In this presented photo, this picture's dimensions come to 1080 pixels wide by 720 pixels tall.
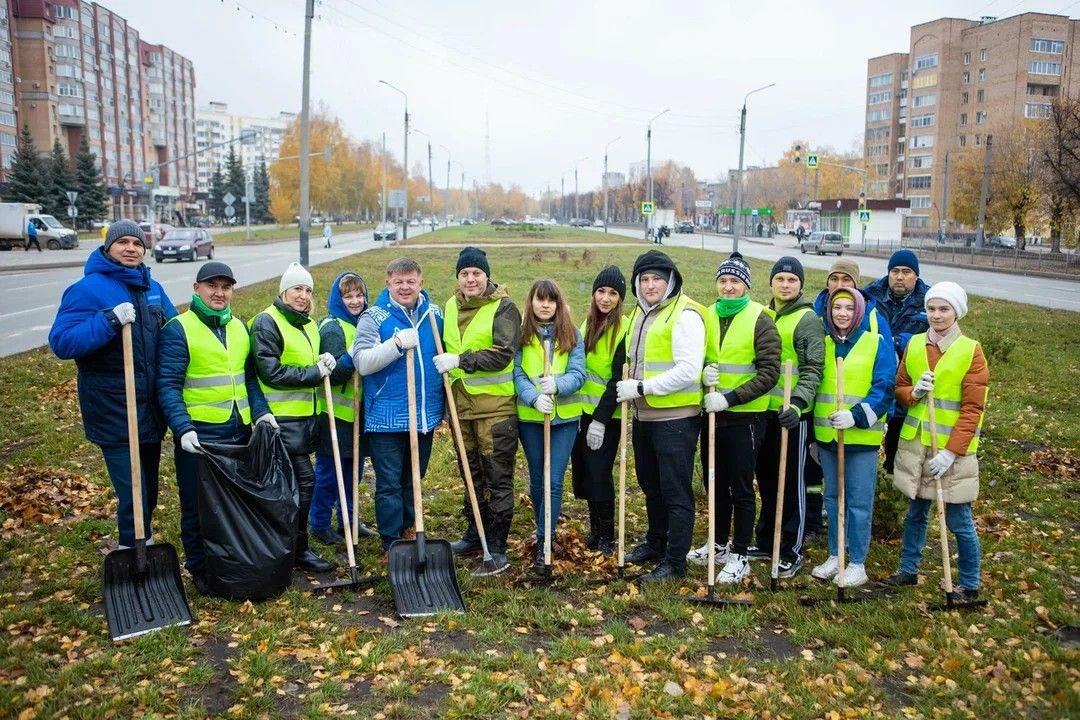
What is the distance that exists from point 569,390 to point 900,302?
308cm

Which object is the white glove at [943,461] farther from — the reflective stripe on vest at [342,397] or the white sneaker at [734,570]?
the reflective stripe on vest at [342,397]

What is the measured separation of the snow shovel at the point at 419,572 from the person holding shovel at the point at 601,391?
1250 mm

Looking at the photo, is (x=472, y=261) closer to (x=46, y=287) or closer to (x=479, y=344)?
(x=479, y=344)

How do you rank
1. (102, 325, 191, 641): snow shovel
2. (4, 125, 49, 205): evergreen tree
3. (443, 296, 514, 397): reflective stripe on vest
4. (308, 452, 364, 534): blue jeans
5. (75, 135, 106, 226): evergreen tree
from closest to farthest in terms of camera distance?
(102, 325, 191, 641): snow shovel < (443, 296, 514, 397): reflective stripe on vest < (308, 452, 364, 534): blue jeans < (4, 125, 49, 205): evergreen tree < (75, 135, 106, 226): evergreen tree

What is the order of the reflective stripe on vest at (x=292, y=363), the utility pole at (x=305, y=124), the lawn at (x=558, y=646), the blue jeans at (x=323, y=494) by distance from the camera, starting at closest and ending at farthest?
the lawn at (x=558, y=646)
the reflective stripe on vest at (x=292, y=363)
the blue jeans at (x=323, y=494)
the utility pole at (x=305, y=124)

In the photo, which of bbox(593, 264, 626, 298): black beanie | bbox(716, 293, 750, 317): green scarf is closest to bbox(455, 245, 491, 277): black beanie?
bbox(593, 264, 626, 298): black beanie

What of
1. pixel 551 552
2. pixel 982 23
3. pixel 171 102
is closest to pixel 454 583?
pixel 551 552

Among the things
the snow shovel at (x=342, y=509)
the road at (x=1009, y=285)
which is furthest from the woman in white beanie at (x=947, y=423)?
the road at (x=1009, y=285)

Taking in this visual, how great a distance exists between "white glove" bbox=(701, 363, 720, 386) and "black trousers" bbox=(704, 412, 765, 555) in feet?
1.32

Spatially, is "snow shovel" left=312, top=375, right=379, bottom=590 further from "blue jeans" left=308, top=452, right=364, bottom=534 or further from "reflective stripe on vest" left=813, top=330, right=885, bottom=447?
"reflective stripe on vest" left=813, top=330, right=885, bottom=447

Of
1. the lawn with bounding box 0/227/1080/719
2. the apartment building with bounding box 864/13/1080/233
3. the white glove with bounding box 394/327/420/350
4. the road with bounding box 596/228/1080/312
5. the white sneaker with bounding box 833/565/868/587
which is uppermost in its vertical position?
the apartment building with bounding box 864/13/1080/233

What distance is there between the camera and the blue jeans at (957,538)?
523 centimetres

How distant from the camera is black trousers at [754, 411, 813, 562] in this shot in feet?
19.1

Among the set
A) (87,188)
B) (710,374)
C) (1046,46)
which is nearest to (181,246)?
(710,374)
